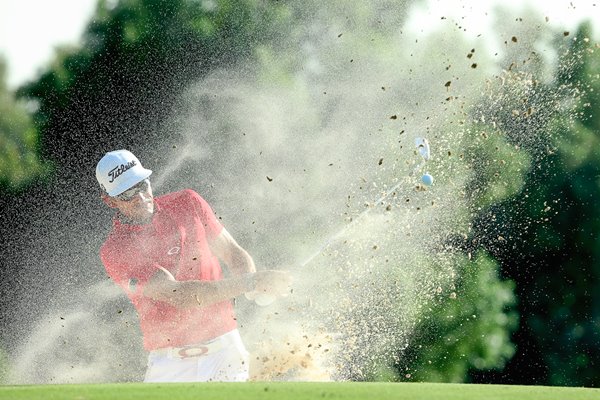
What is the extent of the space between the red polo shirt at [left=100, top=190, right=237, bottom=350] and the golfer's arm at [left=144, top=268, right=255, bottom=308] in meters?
0.08

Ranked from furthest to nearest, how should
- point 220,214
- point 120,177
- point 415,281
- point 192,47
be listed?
point 192,47, point 415,281, point 220,214, point 120,177

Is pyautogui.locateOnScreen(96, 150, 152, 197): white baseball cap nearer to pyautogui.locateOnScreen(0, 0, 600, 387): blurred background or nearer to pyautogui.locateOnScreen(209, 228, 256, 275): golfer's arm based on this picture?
pyautogui.locateOnScreen(209, 228, 256, 275): golfer's arm

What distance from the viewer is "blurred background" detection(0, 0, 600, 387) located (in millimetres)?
12820

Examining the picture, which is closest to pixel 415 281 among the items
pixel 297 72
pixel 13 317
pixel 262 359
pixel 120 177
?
pixel 297 72

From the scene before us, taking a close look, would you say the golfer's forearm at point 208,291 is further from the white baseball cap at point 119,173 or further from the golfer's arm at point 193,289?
the white baseball cap at point 119,173

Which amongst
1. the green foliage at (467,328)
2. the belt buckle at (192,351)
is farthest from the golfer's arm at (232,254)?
the green foliage at (467,328)

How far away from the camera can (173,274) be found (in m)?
5.97

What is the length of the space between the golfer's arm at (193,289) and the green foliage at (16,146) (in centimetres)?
1132

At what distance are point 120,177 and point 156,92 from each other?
37.0 ft

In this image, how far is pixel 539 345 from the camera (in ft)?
70.3

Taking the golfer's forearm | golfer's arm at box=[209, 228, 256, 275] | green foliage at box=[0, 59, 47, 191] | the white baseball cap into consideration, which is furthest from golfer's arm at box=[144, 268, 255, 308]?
green foliage at box=[0, 59, 47, 191]

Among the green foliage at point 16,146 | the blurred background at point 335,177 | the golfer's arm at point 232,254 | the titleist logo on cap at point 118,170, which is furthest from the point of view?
the green foliage at point 16,146

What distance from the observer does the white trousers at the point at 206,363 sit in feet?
19.1

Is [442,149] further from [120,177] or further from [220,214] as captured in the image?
[120,177]
